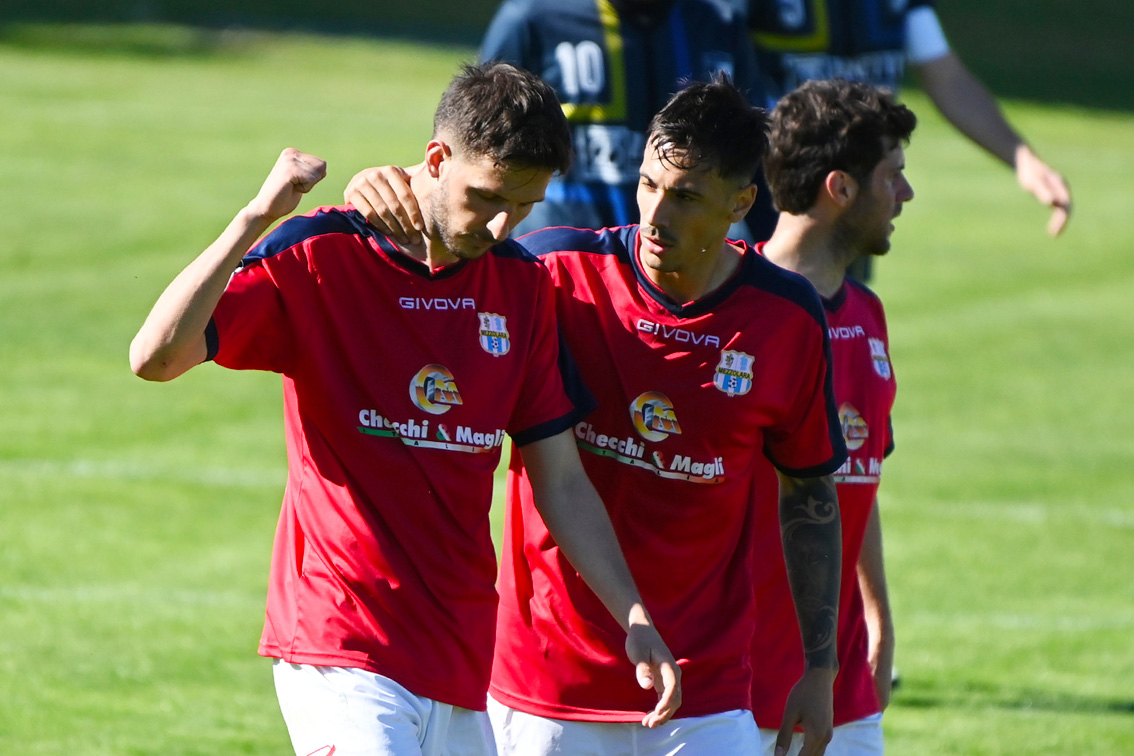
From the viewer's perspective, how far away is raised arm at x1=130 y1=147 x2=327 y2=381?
358 centimetres

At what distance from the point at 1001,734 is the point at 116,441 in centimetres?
663

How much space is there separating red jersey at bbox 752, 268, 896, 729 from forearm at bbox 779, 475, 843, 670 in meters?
0.24

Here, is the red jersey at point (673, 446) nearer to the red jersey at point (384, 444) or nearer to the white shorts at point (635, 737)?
the white shorts at point (635, 737)

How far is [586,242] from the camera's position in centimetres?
455

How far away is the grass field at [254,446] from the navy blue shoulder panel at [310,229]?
304 cm

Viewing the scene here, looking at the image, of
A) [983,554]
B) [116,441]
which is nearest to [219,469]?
[116,441]

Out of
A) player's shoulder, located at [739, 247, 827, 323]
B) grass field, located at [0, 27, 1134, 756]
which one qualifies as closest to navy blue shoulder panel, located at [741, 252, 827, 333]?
player's shoulder, located at [739, 247, 827, 323]

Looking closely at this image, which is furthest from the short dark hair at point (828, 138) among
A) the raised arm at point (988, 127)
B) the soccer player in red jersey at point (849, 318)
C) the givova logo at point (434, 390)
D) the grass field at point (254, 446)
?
the grass field at point (254, 446)

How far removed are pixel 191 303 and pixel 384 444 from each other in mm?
655

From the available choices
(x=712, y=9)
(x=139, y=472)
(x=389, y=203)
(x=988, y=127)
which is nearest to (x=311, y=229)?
(x=389, y=203)

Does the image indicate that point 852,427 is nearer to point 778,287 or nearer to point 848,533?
point 848,533

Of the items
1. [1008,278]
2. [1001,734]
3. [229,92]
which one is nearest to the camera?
[1001,734]

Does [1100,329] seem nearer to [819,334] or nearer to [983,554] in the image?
[983,554]

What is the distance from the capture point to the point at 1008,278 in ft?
62.2
